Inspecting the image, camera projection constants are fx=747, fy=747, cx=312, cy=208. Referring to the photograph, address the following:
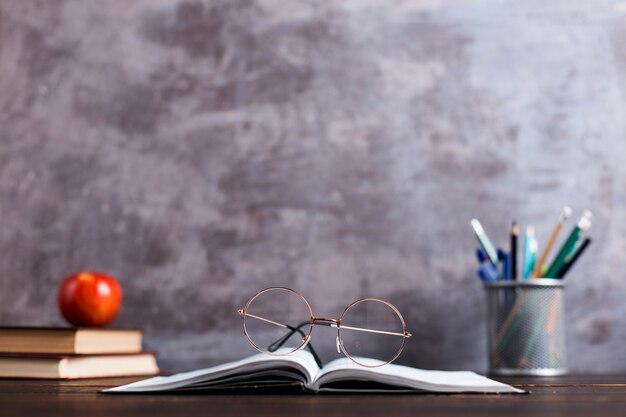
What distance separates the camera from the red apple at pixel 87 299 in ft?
4.00

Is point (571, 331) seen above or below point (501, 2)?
below

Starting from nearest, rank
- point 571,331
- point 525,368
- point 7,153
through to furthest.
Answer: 1. point 525,368
2. point 571,331
3. point 7,153

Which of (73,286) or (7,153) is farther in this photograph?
(7,153)

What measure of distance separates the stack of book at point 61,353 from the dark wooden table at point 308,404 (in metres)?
0.15

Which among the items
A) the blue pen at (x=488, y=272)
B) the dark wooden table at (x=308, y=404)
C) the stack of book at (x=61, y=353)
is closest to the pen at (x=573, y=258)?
the blue pen at (x=488, y=272)

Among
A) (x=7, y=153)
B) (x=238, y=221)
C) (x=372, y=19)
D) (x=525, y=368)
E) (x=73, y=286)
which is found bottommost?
(x=525, y=368)

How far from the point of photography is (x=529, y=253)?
4.25 ft

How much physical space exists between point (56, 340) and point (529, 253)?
78 cm

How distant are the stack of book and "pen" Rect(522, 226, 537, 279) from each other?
67 centimetres

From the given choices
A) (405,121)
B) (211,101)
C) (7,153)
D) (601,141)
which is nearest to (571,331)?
(601,141)

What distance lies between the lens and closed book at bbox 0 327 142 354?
108 cm

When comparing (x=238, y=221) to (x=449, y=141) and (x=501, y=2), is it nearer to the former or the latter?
(x=449, y=141)

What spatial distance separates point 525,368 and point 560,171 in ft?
1.34

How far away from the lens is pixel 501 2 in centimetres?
145
